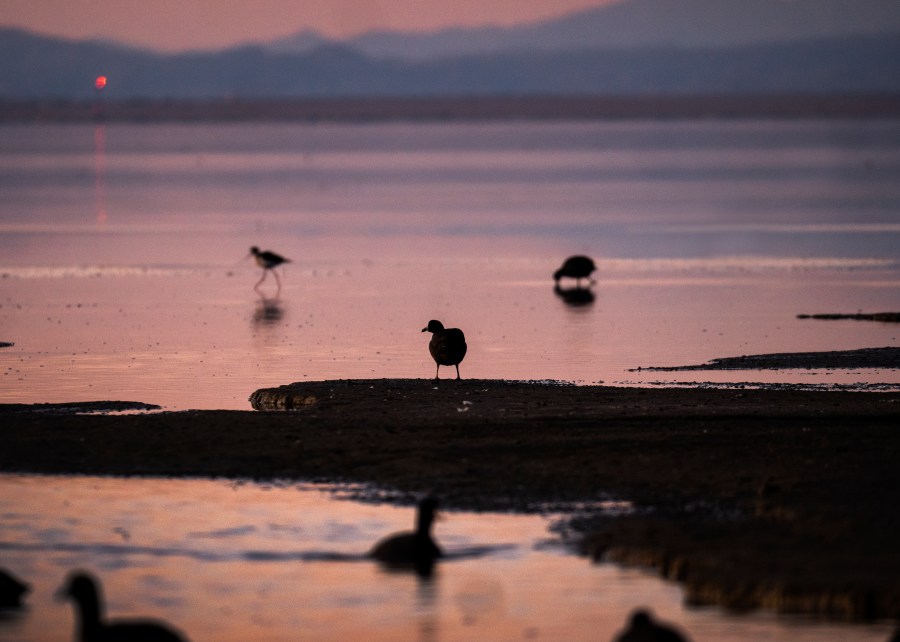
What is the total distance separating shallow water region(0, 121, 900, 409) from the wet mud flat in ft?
7.84

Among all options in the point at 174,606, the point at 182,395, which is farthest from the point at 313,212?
the point at 174,606

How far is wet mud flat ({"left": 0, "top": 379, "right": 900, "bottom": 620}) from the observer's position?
12359 millimetres

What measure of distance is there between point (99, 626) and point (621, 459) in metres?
6.47

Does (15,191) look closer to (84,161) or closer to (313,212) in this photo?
(313,212)

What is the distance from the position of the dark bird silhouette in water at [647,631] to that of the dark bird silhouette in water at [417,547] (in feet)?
9.44

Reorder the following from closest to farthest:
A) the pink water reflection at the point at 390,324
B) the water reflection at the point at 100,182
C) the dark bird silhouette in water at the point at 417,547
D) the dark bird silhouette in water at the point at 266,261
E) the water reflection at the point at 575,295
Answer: the dark bird silhouette in water at the point at 417,547 < the pink water reflection at the point at 390,324 < the water reflection at the point at 575,295 < the dark bird silhouette in water at the point at 266,261 < the water reflection at the point at 100,182

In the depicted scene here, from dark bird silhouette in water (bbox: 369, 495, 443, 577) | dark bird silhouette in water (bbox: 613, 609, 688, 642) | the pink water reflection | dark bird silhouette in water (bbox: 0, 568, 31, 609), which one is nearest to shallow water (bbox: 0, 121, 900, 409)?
the pink water reflection

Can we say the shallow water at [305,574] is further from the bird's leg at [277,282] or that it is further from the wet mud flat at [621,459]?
the bird's leg at [277,282]

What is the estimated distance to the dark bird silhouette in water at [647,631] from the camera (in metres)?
9.62

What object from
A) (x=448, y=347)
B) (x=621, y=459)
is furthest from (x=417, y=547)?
(x=448, y=347)

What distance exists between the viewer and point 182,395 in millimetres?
21016

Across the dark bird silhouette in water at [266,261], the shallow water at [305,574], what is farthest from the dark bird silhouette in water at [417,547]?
the dark bird silhouette in water at [266,261]

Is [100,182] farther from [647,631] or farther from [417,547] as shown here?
[647,631]

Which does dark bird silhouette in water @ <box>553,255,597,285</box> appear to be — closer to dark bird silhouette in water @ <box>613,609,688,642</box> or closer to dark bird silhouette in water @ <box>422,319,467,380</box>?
dark bird silhouette in water @ <box>422,319,467,380</box>
